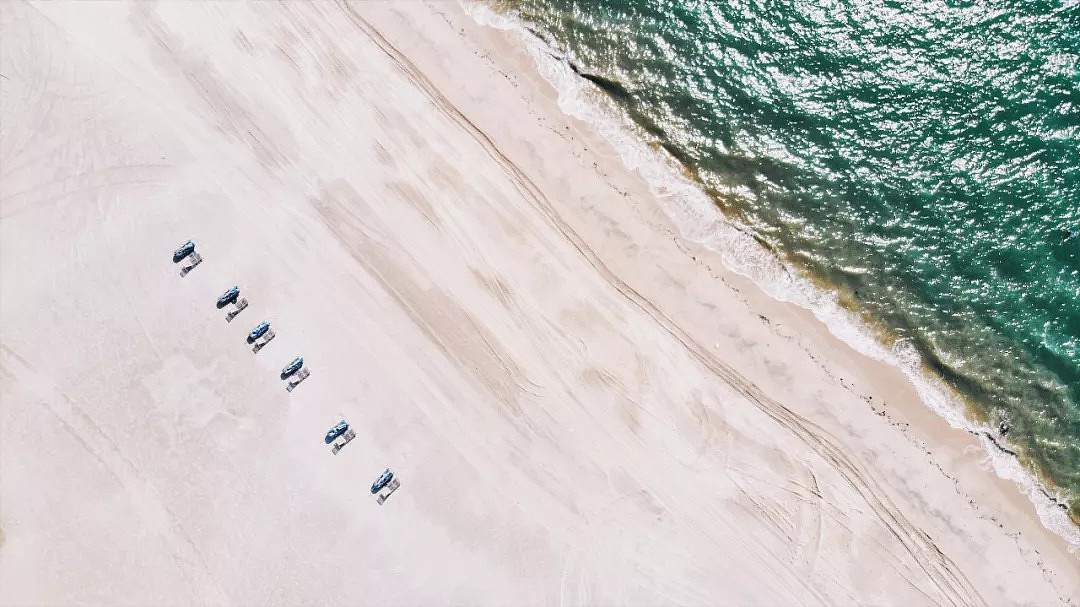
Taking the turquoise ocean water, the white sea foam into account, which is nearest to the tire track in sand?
the white sea foam

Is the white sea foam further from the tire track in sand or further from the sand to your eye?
the tire track in sand

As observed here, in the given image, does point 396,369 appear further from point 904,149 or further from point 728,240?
point 904,149

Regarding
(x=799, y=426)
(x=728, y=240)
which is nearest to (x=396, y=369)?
(x=728, y=240)

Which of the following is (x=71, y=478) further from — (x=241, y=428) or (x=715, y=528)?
(x=715, y=528)

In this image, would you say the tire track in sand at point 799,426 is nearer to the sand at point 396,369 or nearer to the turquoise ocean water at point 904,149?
the sand at point 396,369

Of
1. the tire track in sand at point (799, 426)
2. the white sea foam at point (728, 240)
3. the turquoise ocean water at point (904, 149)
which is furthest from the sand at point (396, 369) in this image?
the turquoise ocean water at point (904, 149)
